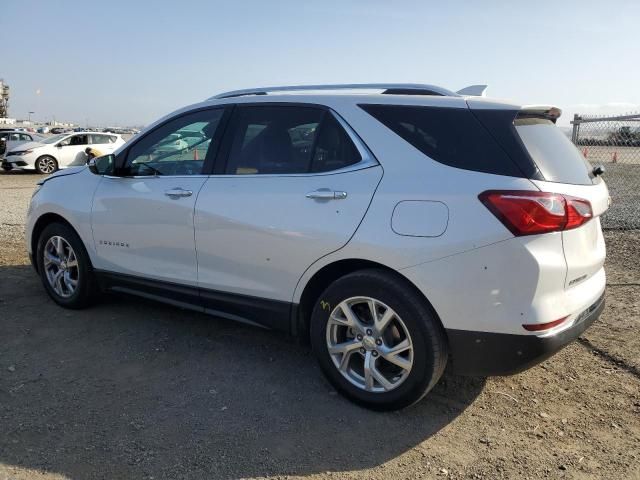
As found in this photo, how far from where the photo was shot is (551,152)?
3.04 m

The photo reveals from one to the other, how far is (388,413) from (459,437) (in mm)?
417

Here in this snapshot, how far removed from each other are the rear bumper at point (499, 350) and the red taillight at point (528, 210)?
54 cm

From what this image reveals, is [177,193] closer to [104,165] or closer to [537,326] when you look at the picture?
[104,165]

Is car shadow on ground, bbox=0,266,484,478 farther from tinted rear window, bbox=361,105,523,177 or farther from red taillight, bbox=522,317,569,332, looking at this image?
tinted rear window, bbox=361,105,523,177

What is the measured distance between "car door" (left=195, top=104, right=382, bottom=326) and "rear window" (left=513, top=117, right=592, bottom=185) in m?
0.81

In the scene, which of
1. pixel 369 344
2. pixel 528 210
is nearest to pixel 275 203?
pixel 369 344

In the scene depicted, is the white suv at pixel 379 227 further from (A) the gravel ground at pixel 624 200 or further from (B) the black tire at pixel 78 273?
(A) the gravel ground at pixel 624 200

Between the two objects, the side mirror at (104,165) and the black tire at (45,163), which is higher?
the side mirror at (104,165)

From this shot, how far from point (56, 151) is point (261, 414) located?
63.6ft

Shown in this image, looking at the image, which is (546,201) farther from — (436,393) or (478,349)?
(436,393)

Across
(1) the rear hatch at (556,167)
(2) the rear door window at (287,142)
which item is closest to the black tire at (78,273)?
(2) the rear door window at (287,142)

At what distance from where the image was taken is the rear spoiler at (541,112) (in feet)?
9.98

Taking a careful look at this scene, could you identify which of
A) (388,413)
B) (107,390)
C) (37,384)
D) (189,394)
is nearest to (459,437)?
(388,413)

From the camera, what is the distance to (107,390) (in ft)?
11.3
